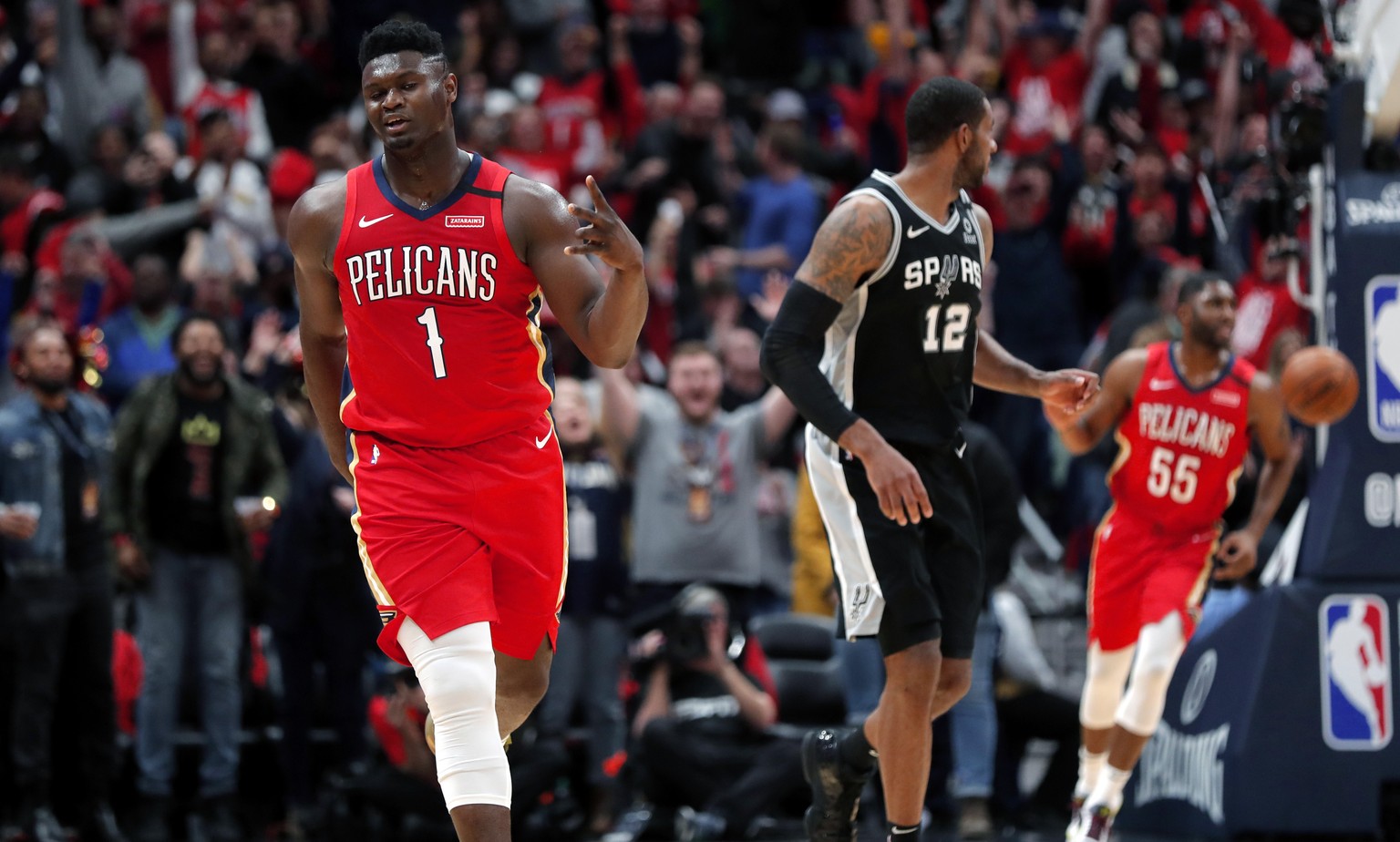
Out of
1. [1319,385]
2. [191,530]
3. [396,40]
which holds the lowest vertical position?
[191,530]

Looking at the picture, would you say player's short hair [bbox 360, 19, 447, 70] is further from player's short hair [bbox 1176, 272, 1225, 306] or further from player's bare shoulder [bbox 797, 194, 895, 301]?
player's short hair [bbox 1176, 272, 1225, 306]

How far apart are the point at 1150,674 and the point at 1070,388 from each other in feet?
6.69

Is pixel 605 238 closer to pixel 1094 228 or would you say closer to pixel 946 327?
pixel 946 327

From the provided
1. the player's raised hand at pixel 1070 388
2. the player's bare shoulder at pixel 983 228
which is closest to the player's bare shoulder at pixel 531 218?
the player's bare shoulder at pixel 983 228

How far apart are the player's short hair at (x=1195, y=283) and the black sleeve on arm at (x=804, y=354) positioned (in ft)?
9.62

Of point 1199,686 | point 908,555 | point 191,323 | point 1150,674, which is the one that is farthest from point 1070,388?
point 191,323

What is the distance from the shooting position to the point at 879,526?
19.7ft

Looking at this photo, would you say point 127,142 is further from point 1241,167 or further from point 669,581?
point 1241,167

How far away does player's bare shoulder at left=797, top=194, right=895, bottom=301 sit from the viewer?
5.94 meters

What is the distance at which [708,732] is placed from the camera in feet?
31.5

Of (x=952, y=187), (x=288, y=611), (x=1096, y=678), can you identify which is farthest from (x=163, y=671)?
(x=952, y=187)

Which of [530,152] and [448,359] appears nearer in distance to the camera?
[448,359]

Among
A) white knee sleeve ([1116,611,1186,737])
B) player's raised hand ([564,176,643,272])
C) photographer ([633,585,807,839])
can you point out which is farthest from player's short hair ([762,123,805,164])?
player's raised hand ([564,176,643,272])

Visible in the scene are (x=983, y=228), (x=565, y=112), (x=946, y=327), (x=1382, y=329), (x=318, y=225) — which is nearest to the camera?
(x=318, y=225)
